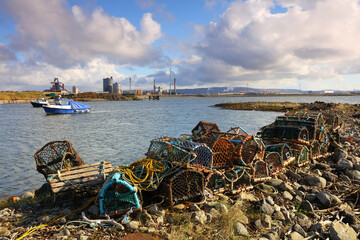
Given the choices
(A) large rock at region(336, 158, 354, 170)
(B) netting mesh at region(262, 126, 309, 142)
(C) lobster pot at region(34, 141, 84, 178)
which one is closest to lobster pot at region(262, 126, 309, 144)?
(B) netting mesh at region(262, 126, 309, 142)

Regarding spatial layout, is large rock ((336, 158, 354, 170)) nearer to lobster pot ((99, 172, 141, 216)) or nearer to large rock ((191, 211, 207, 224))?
large rock ((191, 211, 207, 224))

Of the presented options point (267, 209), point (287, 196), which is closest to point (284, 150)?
point (287, 196)

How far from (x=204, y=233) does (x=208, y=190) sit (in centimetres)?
147

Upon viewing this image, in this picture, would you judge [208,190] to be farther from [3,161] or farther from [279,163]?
[3,161]

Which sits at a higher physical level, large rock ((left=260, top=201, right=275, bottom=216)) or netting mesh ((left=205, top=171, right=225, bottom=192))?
netting mesh ((left=205, top=171, right=225, bottom=192))

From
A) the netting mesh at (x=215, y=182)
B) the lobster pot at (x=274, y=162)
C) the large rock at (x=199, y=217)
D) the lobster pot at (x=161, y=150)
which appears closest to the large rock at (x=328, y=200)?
the lobster pot at (x=274, y=162)

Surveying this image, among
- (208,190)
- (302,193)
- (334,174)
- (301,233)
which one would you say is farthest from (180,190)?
(334,174)

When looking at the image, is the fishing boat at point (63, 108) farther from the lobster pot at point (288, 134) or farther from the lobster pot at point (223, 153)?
the lobster pot at point (223, 153)

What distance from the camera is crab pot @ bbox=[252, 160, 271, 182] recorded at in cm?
698

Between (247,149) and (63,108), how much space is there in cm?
4425

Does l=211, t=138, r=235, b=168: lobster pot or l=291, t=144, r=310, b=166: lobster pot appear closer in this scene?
l=211, t=138, r=235, b=168: lobster pot

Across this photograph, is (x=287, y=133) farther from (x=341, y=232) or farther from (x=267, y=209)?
(x=341, y=232)

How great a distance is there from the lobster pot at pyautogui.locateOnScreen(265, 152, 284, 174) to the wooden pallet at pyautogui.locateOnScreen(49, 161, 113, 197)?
4.65 m

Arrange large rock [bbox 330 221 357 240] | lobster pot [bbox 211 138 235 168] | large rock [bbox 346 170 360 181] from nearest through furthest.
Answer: large rock [bbox 330 221 357 240] → lobster pot [bbox 211 138 235 168] → large rock [bbox 346 170 360 181]
